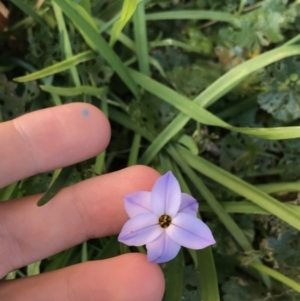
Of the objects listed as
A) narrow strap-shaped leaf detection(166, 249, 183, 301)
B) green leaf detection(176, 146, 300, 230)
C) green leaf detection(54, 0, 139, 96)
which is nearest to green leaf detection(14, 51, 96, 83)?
green leaf detection(54, 0, 139, 96)

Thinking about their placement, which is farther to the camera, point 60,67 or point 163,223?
point 60,67

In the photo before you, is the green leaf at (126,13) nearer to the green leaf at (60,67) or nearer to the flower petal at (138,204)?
the green leaf at (60,67)

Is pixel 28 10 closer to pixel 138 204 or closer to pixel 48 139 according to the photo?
pixel 48 139

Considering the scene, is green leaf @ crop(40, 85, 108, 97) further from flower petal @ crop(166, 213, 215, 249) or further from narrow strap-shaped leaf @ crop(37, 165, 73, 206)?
flower petal @ crop(166, 213, 215, 249)

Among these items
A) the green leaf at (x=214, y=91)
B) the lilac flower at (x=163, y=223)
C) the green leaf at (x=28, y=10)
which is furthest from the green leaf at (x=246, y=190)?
the green leaf at (x=28, y=10)

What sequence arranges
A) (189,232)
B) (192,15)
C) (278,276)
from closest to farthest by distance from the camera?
(189,232) < (278,276) < (192,15)

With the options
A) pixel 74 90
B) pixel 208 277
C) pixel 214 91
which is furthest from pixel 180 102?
pixel 208 277

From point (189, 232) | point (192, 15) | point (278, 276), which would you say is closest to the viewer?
point (189, 232)
